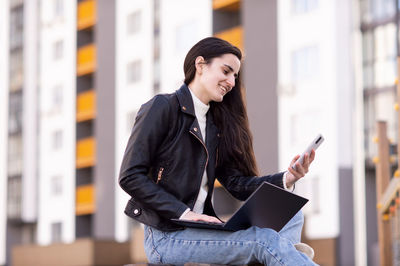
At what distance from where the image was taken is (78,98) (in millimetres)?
39031

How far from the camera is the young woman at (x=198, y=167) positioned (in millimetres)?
4039

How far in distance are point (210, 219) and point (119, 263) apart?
2780cm

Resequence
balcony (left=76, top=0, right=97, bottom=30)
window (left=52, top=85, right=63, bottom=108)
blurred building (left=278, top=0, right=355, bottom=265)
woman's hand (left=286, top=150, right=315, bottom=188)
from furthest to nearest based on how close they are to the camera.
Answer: window (left=52, top=85, right=63, bottom=108), balcony (left=76, top=0, right=97, bottom=30), blurred building (left=278, top=0, right=355, bottom=265), woman's hand (left=286, top=150, right=315, bottom=188)

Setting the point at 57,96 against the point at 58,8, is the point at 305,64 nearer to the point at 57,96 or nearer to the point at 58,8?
the point at 57,96

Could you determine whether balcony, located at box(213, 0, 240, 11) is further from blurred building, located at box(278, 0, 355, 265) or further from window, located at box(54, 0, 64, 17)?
window, located at box(54, 0, 64, 17)

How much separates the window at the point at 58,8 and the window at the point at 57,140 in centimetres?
574

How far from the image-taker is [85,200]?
38.1 metres

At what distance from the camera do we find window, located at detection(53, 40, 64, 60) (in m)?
40.5

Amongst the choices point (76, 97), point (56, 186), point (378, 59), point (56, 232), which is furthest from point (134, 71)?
point (378, 59)

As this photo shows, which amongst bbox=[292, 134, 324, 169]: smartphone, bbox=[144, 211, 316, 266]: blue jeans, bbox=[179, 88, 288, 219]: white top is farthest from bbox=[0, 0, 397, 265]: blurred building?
bbox=[144, 211, 316, 266]: blue jeans

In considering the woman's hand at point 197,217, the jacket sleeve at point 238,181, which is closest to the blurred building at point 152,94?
the jacket sleeve at point 238,181

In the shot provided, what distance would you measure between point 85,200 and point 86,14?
8.66m

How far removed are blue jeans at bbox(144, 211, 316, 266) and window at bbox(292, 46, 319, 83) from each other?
23211 millimetres

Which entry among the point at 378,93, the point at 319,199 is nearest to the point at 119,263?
the point at 319,199
